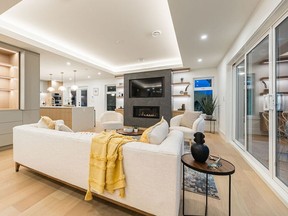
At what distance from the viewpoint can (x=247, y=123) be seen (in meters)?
2.97

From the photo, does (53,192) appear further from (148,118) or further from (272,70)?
(148,118)

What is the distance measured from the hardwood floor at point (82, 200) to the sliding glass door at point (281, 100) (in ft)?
1.22

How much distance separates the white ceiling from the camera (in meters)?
2.34

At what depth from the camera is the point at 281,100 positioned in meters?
1.86

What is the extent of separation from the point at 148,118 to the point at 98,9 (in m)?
4.31

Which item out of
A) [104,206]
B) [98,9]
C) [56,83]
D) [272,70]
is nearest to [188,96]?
[272,70]

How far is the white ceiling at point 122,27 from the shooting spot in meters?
2.34

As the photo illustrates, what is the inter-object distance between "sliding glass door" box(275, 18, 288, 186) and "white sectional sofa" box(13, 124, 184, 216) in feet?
4.88

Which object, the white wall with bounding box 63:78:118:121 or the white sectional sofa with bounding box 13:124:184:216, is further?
the white wall with bounding box 63:78:118:121

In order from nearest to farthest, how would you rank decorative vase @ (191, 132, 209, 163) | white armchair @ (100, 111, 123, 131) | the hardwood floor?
1. decorative vase @ (191, 132, 209, 163)
2. the hardwood floor
3. white armchair @ (100, 111, 123, 131)

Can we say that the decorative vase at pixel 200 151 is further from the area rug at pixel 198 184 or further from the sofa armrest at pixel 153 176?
the area rug at pixel 198 184

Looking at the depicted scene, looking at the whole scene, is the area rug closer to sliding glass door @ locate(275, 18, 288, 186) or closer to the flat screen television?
sliding glass door @ locate(275, 18, 288, 186)

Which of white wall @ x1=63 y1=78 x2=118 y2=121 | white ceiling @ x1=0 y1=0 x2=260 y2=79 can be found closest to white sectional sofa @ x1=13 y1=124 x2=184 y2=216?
white ceiling @ x1=0 y1=0 x2=260 y2=79

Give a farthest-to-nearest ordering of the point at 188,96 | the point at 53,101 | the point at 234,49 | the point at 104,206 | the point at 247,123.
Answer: the point at 53,101 → the point at 188,96 → the point at 234,49 → the point at 247,123 → the point at 104,206
